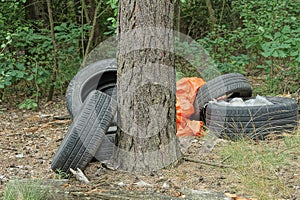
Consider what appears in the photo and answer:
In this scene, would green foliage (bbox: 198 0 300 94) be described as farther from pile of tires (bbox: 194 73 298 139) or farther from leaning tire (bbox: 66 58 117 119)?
leaning tire (bbox: 66 58 117 119)

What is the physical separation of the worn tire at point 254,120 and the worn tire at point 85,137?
156cm

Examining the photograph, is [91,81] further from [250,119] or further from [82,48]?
[82,48]

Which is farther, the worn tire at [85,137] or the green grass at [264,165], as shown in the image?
the worn tire at [85,137]

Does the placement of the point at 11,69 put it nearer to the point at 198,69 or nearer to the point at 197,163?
the point at 198,69

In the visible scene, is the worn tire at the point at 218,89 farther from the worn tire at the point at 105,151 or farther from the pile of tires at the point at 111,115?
the worn tire at the point at 105,151

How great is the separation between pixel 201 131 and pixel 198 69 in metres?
2.47

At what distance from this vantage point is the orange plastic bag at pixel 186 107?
5577 millimetres

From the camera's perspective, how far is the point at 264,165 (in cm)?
408

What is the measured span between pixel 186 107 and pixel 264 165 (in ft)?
6.50

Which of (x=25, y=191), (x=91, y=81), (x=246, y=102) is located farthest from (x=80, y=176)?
(x=246, y=102)

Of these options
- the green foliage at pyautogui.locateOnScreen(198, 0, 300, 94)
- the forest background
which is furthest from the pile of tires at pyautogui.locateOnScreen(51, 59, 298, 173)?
the green foliage at pyautogui.locateOnScreen(198, 0, 300, 94)

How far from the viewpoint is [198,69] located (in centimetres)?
791

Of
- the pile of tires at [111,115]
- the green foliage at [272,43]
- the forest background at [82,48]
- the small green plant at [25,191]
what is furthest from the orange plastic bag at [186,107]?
the small green plant at [25,191]

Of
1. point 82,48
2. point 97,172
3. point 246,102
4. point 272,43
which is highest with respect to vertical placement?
point 272,43
